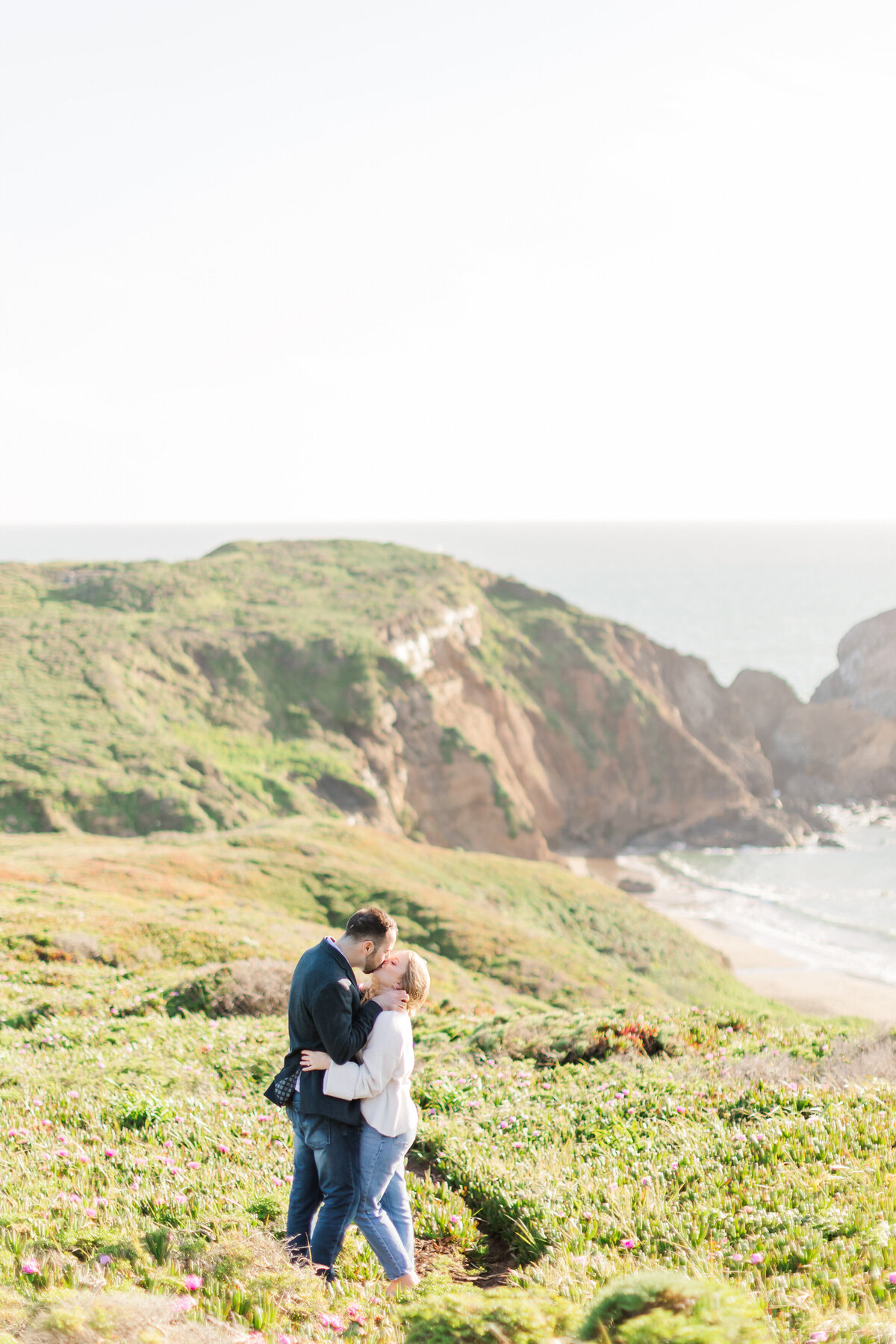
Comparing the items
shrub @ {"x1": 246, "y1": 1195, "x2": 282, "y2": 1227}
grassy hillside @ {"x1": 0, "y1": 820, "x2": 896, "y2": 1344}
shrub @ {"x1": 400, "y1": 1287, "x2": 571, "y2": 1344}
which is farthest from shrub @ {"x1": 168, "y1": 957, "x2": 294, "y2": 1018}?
shrub @ {"x1": 400, "y1": 1287, "x2": 571, "y2": 1344}

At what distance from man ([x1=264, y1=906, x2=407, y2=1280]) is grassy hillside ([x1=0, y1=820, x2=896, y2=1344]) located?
32 centimetres

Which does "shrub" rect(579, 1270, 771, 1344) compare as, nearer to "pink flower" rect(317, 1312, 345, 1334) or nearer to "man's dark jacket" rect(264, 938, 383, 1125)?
"pink flower" rect(317, 1312, 345, 1334)

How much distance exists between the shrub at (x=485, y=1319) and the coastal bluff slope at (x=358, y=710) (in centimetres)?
2947

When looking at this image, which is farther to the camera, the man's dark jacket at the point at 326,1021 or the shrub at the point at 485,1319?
the man's dark jacket at the point at 326,1021

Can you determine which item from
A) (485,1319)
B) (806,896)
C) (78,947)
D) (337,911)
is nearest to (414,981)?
(485,1319)

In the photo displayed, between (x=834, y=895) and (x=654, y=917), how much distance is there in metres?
19.4

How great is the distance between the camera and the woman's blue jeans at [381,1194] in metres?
4.94

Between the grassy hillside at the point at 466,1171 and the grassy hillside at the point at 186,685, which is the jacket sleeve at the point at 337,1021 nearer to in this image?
the grassy hillside at the point at 466,1171

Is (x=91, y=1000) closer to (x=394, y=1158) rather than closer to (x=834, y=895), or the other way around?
(x=394, y=1158)

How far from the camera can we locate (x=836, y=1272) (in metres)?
4.80

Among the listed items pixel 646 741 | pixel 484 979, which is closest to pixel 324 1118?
pixel 484 979

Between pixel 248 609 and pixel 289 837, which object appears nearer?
pixel 289 837

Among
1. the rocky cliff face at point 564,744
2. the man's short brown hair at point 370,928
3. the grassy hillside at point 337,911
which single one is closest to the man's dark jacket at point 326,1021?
the man's short brown hair at point 370,928

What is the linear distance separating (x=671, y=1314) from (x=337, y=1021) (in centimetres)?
210
